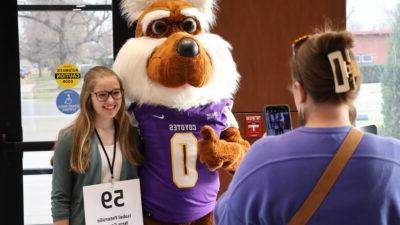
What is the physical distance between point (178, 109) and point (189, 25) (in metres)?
0.41

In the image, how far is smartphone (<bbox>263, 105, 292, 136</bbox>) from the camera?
186 centimetres

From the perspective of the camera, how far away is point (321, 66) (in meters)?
1.02

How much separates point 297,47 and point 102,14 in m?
1.98

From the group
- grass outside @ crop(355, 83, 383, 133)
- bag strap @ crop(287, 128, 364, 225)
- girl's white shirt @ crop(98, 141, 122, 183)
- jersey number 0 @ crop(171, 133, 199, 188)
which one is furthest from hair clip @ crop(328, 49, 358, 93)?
grass outside @ crop(355, 83, 383, 133)

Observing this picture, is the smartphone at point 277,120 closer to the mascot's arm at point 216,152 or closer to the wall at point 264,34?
the mascot's arm at point 216,152

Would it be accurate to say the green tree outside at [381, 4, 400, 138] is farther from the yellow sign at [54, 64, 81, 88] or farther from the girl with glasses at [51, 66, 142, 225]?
the yellow sign at [54, 64, 81, 88]

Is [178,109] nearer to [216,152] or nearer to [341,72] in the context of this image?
[216,152]

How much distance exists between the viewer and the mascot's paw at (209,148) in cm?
185

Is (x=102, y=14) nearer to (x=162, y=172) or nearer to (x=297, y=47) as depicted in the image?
(x=162, y=172)

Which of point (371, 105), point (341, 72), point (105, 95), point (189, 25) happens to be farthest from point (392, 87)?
point (341, 72)

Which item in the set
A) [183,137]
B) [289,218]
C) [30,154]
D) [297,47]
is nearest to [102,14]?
[30,154]

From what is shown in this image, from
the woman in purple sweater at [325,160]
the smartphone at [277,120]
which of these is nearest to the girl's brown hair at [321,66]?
the woman in purple sweater at [325,160]

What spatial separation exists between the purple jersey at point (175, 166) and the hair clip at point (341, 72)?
3.36 ft

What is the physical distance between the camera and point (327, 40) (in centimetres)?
103
